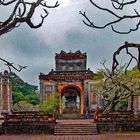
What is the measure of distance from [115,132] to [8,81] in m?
27.6

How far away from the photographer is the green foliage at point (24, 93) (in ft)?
212

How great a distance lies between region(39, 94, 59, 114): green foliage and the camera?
1705 inches

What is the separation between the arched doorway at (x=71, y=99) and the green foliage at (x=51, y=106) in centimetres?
279

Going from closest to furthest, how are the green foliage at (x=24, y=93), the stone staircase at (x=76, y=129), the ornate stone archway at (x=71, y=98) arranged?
the stone staircase at (x=76, y=129), the ornate stone archway at (x=71, y=98), the green foliage at (x=24, y=93)

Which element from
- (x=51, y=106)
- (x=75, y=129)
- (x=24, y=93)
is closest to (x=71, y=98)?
(x=51, y=106)

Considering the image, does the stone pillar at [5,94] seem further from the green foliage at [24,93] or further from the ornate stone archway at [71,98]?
the ornate stone archway at [71,98]

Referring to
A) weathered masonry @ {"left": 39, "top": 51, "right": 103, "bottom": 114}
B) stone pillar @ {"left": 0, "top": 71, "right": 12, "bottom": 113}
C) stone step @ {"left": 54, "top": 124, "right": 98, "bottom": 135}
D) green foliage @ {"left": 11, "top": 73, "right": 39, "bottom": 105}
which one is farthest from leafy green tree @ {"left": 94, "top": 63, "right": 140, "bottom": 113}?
green foliage @ {"left": 11, "top": 73, "right": 39, "bottom": 105}

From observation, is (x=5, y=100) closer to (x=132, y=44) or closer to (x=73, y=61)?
(x=73, y=61)

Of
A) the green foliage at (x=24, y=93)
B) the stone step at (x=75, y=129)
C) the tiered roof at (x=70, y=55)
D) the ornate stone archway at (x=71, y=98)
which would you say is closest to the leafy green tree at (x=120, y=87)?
the stone step at (x=75, y=129)

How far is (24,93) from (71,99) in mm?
32525

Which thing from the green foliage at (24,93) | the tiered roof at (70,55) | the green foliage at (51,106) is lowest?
the green foliage at (51,106)

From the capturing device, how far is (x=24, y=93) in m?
82.7

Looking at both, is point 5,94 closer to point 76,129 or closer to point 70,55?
point 70,55

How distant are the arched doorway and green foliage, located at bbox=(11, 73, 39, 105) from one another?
6143mm
